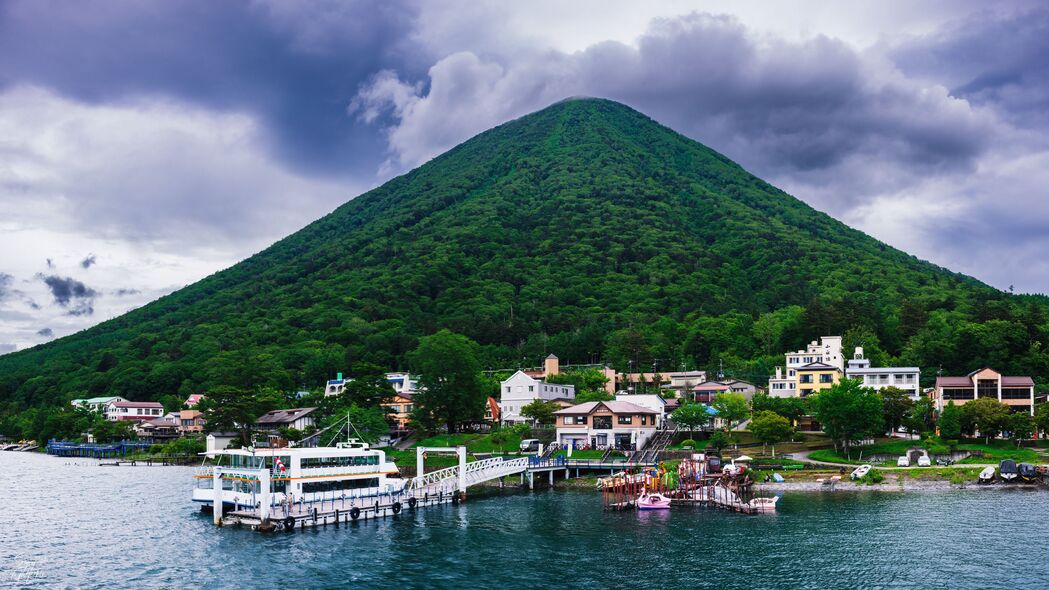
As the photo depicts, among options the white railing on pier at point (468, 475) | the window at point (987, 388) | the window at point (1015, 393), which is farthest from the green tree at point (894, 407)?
the white railing on pier at point (468, 475)

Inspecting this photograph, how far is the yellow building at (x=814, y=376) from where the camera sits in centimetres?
9825

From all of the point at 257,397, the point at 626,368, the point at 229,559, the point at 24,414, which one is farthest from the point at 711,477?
the point at 24,414

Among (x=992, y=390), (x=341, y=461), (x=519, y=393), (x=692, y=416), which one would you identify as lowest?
(x=341, y=461)

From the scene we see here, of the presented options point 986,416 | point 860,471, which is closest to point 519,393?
point 860,471

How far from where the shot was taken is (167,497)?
68812 millimetres

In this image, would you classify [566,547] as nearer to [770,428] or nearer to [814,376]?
[770,428]

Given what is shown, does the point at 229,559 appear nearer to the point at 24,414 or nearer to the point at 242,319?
the point at 24,414

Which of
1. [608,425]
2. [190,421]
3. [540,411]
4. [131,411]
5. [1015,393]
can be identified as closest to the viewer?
[608,425]

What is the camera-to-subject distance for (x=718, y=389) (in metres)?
104

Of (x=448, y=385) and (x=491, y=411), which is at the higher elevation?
(x=448, y=385)

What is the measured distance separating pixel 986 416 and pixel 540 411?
45049 mm

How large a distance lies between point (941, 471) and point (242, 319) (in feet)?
530

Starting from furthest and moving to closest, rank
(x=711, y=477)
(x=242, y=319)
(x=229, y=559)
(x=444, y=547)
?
(x=242, y=319) < (x=711, y=477) < (x=444, y=547) < (x=229, y=559)

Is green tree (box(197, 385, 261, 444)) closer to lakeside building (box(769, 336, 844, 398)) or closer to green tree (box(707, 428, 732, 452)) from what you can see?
green tree (box(707, 428, 732, 452))
